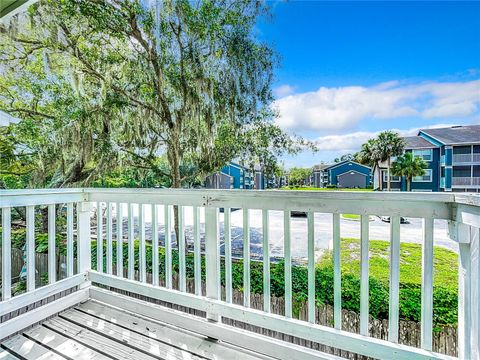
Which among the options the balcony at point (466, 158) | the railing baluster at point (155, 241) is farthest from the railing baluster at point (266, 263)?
the balcony at point (466, 158)

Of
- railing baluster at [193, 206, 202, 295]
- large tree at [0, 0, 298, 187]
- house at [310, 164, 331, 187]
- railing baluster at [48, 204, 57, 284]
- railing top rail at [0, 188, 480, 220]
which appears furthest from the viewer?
large tree at [0, 0, 298, 187]

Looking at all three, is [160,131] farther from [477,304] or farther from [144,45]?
[477,304]

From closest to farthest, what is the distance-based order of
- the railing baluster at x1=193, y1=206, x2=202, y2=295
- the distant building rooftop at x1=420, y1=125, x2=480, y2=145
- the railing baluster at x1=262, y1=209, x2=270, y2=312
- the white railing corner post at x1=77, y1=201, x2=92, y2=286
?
the railing baluster at x1=262, y1=209, x2=270, y2=312
the distant building rooftop at x1=420, y1=125, x2=480, y2=145
the railing baluster at x1=193, y1=206, x2=202, y2=295
the white railing corner post at x1=77, y1=201, x2=92, y2=286

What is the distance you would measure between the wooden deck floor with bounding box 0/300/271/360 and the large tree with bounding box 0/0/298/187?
2342mm

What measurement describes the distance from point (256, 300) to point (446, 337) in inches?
53.1

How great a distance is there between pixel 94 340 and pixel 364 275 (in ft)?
5.68

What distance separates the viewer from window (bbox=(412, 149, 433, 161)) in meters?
1.81

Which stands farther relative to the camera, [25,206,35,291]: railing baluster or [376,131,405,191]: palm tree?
[376,131,405,191]: palm tree

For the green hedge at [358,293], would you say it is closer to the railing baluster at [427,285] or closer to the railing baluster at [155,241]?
the railing baluster at [427,285]

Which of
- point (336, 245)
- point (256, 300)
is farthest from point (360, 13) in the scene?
point (256, 300)

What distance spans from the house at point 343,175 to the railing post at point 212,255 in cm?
95

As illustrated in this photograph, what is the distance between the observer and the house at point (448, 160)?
1.55 metres

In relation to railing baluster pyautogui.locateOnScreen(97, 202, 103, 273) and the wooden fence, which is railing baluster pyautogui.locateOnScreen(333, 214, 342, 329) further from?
railing baluster pyautogui.locateOnScreen(97, 202, 103, 273)

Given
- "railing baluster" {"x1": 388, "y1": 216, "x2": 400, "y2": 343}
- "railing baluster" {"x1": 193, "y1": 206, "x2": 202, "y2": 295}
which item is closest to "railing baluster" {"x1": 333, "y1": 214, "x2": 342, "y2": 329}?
"railing baluster" {"x1": 388, "y1": 216, "x2": 400, "y2": 343}
